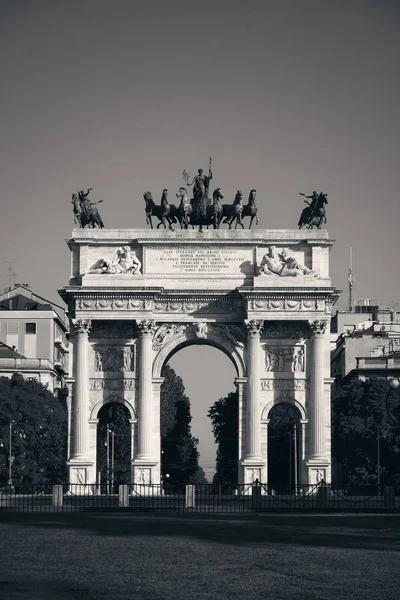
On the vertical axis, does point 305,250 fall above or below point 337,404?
above

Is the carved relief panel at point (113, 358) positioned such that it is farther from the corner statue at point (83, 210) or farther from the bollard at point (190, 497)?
the bollard at point (190, 497)

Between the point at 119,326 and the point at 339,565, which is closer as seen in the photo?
the point at 339,565

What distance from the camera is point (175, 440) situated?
4911 inches

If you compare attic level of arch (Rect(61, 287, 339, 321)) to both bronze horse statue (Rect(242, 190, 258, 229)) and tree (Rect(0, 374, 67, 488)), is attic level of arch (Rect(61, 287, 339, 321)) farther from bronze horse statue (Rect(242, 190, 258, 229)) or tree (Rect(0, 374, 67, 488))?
tree (Rect(0, 374, 67, 488))

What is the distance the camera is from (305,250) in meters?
85.1

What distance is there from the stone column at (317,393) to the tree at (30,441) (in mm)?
25121

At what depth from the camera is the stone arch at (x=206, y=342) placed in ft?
277

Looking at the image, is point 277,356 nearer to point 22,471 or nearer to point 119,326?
point 119,326

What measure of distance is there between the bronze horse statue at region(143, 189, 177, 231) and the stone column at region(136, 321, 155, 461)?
19.8 feet

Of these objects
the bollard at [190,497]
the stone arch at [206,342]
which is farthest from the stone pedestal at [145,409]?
the bollard at [190,497]

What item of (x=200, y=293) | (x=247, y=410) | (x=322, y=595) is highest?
(x=200, y=293)

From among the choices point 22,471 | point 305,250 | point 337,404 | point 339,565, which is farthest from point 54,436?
point 339,565

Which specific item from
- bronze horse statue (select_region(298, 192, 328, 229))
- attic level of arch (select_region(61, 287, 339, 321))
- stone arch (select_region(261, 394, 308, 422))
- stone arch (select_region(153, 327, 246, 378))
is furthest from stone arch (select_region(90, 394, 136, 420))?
bronze horse statue (select_region(298, 192, 328, 229))

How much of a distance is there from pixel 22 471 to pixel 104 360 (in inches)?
768
